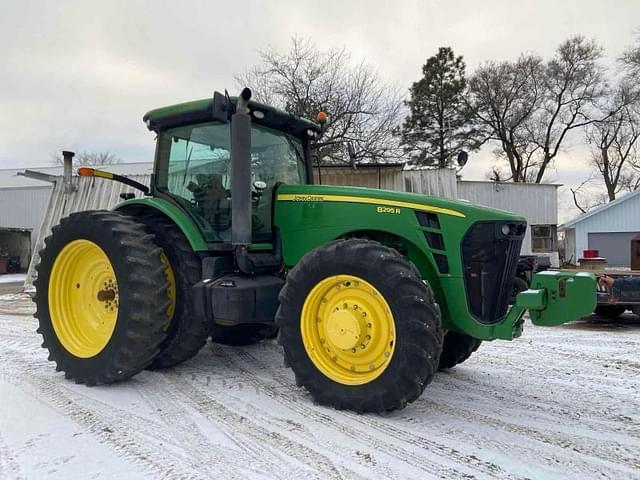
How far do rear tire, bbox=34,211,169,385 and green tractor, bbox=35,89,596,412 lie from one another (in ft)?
0.04

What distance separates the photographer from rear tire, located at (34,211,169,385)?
13.2ft

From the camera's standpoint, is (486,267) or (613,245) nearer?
(486,267)

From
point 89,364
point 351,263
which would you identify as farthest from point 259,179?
point 89,364

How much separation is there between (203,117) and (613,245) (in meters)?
24.0

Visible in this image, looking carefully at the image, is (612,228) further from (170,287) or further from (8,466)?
(8,466)

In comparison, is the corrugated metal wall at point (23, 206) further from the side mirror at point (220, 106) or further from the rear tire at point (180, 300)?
the side mirror at point (220, 106)

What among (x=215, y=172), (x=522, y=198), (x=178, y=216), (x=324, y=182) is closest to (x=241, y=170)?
(x=215, y=172)

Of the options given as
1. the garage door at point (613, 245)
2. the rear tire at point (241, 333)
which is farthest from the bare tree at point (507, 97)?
the rear tire at point (241, 333)

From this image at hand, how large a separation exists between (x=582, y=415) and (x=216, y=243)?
10.1 feet

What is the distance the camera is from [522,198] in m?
19.5

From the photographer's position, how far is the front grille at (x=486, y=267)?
3604mm

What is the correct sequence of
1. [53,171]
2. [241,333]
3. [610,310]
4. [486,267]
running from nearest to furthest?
[486,267] < [241,333] < [610,310] < [53,171]

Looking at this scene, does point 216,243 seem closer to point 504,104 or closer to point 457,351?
point 457,351

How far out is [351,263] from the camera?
349cm
